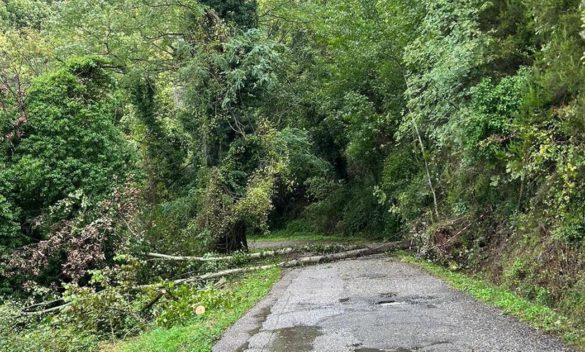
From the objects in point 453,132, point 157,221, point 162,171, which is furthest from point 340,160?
point 453,132

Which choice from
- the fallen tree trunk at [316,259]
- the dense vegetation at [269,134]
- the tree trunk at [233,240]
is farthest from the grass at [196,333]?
the tree trunk at [233,240]

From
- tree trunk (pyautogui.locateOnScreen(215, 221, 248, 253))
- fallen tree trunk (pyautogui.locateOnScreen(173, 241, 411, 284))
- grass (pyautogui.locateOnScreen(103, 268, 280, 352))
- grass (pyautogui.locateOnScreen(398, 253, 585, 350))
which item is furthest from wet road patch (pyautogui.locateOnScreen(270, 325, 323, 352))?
tree trunk (pyautogui.locateOnScreen(215, 221, 248, 253))

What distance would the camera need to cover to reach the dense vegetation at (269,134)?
9719 mm

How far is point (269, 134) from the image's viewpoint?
1797 centimetres

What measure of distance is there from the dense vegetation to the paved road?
49.4 inches

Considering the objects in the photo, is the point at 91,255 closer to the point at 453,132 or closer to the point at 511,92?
the point at 453,132

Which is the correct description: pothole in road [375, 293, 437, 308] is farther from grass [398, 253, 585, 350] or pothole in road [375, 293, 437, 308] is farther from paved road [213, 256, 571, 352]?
grass [398, 253, 585, 350]

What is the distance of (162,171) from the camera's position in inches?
828

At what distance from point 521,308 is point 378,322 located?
2.24 meters

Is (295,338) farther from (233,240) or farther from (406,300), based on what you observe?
(233,240)

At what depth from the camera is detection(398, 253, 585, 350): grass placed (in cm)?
705

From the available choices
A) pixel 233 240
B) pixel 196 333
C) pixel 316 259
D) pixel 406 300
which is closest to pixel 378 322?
pixel 406 300

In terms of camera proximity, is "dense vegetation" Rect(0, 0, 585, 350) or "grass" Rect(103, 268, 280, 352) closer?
"grass" Rect(103, 268, 280, 352)

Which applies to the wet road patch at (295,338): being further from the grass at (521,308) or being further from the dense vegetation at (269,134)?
the dense vegetation at (269,134)
